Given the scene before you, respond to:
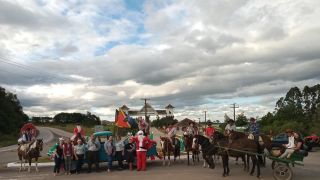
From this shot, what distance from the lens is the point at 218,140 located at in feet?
60.4

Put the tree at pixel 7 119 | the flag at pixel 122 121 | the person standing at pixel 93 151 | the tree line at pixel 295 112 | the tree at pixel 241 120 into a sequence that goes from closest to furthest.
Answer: the person standing at pixel 93 151 → the flag at pixel 122 121 → the tree line at pixel 295 112 → the tree at pixel 7 119 → the tree at pixel 241 120

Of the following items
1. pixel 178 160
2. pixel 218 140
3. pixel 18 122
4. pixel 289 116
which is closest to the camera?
pixel 218 140

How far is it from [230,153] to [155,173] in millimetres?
3340

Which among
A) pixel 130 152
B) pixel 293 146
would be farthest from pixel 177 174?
pixel 293 146

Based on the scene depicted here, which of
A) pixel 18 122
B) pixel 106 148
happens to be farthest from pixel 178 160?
pixel 18 122

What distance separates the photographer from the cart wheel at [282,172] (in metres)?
15.1

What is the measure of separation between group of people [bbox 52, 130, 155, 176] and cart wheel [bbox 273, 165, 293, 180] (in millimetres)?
6775

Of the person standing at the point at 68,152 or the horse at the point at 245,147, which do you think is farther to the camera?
the person standing at the point at 68,152

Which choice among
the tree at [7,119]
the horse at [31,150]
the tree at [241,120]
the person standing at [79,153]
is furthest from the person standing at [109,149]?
the tree at [241,120]

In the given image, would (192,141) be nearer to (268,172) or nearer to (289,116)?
(268,172)

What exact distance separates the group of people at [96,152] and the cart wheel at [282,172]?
6.78m

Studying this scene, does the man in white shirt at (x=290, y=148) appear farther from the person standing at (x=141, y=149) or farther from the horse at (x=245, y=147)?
the person standing at (x=141, y=149)

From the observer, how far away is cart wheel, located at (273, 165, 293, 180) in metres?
15.1

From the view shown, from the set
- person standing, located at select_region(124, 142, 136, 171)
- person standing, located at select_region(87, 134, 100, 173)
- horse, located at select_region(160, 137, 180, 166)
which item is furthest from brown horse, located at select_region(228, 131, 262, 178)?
person standing, located at select_region(87, 134, 100, 173)
